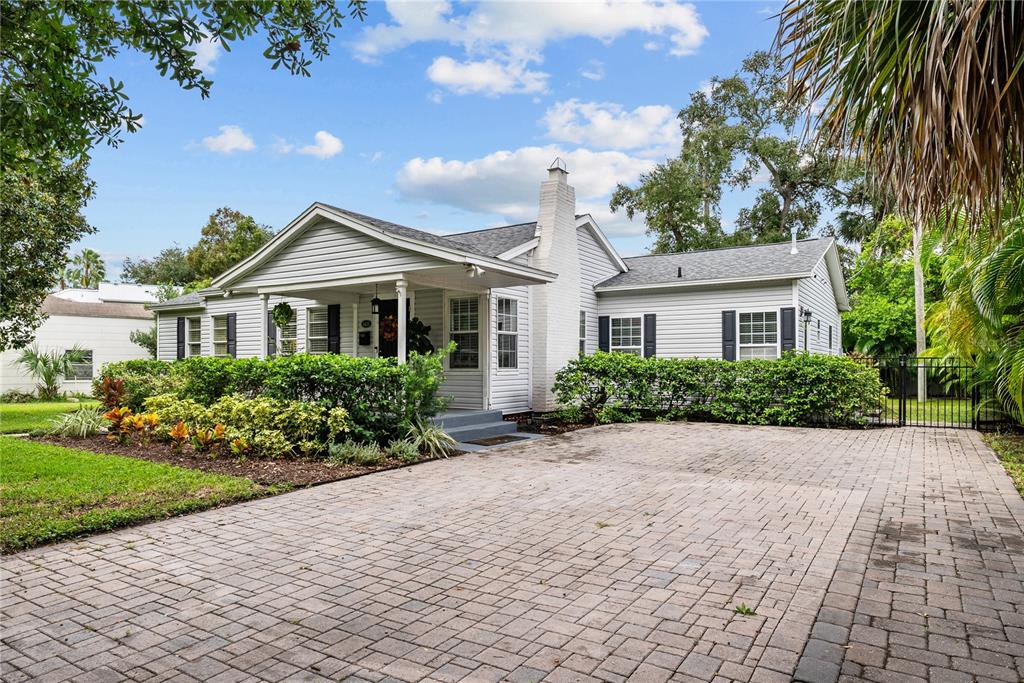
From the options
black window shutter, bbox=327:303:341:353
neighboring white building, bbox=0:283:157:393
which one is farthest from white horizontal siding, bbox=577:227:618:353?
neighboring white building, bbox=0:283:157:393

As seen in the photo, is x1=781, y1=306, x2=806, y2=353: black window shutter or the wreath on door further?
x1=781, y1=306, x2=806, y2=353: black window shutter

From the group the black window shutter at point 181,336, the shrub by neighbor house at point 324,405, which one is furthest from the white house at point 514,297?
the shrub by neighbor house at point 324,405

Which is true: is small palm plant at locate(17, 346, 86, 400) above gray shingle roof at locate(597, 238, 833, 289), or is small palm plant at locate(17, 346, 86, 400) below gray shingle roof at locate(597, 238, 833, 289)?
below

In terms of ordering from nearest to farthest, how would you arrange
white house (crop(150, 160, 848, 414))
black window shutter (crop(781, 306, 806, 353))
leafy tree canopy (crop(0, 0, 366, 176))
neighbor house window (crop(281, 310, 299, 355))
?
1. leafy tree canopy (crop(0, 0, 366, 176))
2. white house (crop(150, 160, 848, 414))
3. black window shutter (crop(781, 306, 806, 353))
4. neighbor house window (crop(281, 310, 299, 355))

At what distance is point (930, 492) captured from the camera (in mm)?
6617

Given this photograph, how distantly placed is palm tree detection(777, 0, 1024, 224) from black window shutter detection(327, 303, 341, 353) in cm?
1188

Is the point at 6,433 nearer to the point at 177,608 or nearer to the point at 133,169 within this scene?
the point at 133,169

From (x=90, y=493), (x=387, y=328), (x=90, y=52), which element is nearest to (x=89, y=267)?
(x=387, y=328)

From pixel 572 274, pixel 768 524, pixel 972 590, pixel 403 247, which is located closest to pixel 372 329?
pixel 403 247

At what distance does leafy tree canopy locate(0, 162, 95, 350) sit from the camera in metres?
11.6

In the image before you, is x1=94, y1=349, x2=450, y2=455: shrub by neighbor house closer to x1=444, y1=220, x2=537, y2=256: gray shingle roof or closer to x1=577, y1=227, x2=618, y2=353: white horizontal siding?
x1=444, y1=220, x2=537, y2=256: gray shingle roof

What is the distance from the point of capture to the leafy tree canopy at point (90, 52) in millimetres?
4750

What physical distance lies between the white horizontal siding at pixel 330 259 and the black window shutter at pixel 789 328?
336 inches

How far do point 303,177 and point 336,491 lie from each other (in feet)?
38.5
